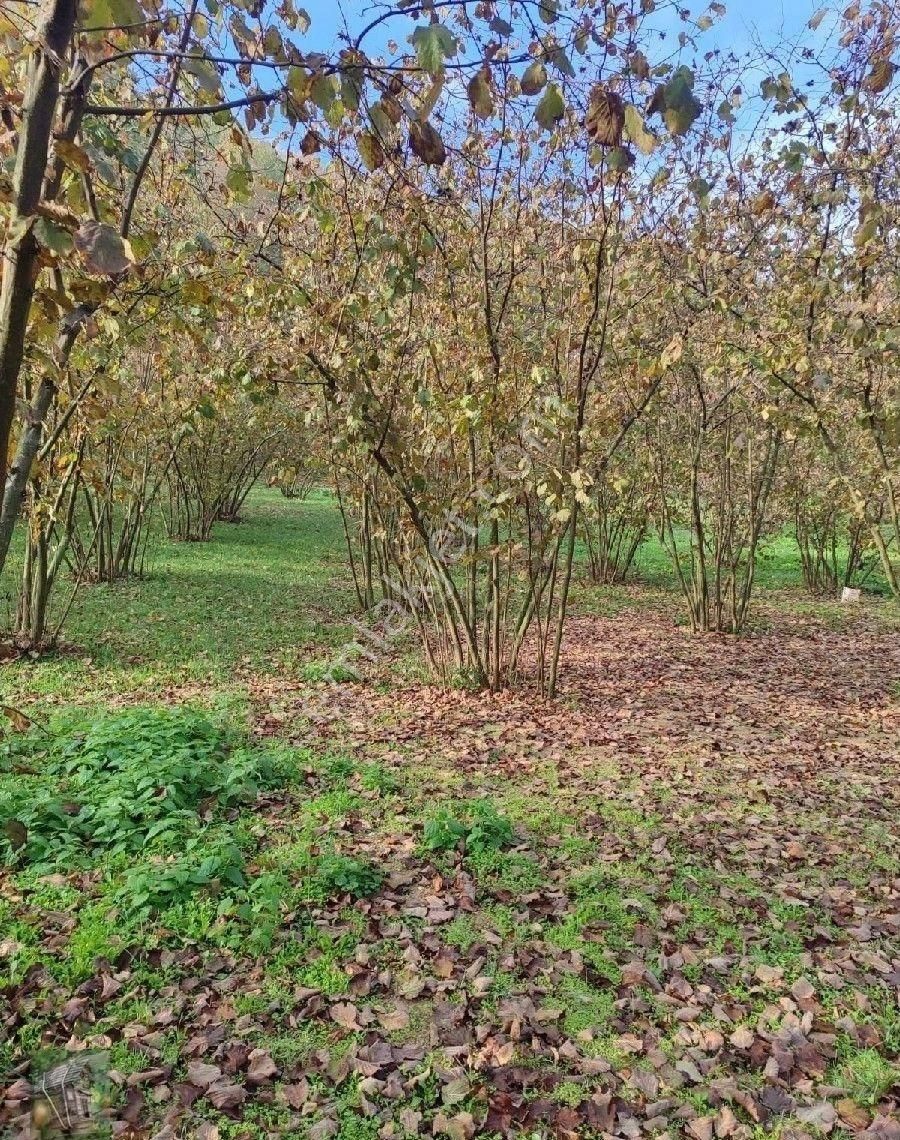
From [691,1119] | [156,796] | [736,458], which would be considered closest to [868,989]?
[691,1119]

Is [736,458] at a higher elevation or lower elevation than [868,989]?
higher

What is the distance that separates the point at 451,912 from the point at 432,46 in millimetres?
3816

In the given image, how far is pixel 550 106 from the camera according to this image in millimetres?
1986

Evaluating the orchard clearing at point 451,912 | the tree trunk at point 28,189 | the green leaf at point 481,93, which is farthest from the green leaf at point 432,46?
the orchard clearing at point 451,912

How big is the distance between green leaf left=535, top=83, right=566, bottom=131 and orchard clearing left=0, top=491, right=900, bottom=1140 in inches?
87.5

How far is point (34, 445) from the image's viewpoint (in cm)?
281

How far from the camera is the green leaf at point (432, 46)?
1.83m

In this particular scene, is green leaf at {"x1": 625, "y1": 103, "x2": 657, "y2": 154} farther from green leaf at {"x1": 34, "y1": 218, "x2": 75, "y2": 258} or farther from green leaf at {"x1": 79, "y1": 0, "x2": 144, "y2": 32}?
green leaf at {"x1": 34, "y1": 218, "x2": 75, "y2": 258}

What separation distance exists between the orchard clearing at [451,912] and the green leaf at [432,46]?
208 cm

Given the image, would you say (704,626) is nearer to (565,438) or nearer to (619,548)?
(619,548)

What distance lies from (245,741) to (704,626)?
772cm

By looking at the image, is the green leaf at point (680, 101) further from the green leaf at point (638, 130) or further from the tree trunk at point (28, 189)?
the tree trunk at point (28, 189)

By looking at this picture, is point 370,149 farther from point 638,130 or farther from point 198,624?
point 198,624

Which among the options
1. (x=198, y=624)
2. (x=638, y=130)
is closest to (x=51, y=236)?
(x=638, y=130)
